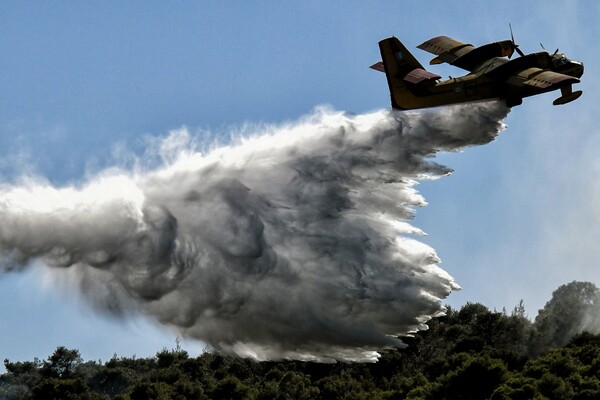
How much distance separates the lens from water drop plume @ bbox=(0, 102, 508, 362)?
43.6m

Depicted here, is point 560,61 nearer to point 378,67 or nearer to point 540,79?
point 540,79

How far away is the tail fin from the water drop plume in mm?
1105

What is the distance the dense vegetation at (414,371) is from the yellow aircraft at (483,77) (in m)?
17.2

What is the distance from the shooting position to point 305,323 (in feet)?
147

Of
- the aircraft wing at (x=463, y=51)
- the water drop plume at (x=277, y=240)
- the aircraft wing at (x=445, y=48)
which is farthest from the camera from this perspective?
the aircraft wing at (x=445, y=48)

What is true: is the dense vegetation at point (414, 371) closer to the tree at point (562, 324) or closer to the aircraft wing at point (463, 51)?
the tree at point (562, 324)

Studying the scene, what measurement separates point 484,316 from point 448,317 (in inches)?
266

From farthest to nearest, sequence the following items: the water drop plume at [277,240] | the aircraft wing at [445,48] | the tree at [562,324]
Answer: the tree at [562,324], the aircraft wing at [445,48], the water drop plume at [277,240]

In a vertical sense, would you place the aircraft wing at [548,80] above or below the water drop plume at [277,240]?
above

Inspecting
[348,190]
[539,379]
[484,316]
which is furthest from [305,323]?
[484,316]

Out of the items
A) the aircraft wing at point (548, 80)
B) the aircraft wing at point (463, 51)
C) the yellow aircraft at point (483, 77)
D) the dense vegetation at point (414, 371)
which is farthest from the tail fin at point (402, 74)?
the dense vegetation at point (414, 371)

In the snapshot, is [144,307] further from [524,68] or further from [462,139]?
[524,68]

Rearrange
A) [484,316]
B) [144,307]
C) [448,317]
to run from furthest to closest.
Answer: [448,317], [484,316], [144,307]

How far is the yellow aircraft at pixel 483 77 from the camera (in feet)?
151
